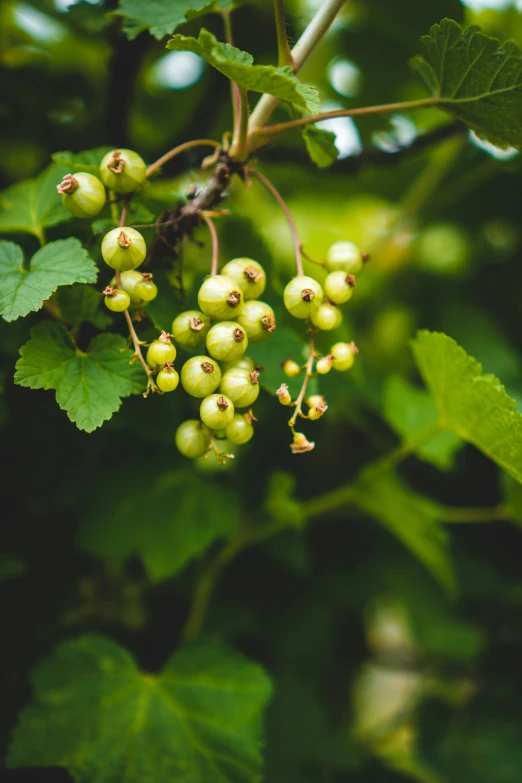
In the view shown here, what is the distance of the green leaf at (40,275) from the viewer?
779 mm

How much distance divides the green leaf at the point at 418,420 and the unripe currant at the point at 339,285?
1.84 feet

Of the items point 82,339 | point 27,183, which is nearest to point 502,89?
point 82,339

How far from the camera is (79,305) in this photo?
2.97ft

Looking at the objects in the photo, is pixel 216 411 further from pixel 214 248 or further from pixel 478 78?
pixel 478 78

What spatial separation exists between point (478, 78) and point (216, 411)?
64 cm

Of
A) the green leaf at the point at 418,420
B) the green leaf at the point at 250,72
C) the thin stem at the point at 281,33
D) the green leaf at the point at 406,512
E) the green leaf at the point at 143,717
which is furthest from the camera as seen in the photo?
the green leaf at the point at 418,420

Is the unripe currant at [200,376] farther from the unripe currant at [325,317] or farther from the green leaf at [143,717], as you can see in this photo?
the green leaf at [143,717]

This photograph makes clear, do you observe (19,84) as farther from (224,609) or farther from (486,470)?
(486,470)

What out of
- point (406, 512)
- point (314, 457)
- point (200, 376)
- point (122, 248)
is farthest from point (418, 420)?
point (122, 248)

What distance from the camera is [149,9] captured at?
3.32ft

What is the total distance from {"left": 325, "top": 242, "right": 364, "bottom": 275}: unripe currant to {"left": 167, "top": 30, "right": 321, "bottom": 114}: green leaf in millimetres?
232

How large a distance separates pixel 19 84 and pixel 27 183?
1.95 ft

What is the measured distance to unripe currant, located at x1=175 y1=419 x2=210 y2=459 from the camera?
2.75ft

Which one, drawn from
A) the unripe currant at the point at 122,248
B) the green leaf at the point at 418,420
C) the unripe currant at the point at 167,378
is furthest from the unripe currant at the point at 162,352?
the green leaf at the point at 418,420
